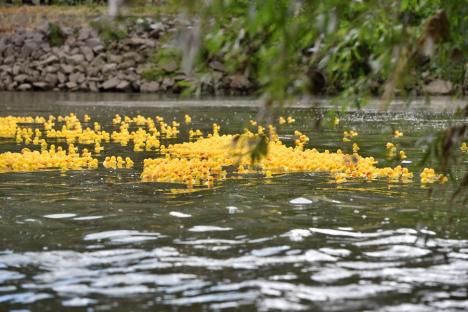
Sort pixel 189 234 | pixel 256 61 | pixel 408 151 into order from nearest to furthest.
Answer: pixel 256 61
pixel 189 234
pixel 408 151

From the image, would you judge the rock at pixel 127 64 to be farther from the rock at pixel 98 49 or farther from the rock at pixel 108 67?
the rock at pixel 98 49

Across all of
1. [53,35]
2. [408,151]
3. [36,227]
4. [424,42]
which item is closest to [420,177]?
[408,151]

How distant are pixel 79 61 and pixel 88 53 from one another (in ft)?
2.05

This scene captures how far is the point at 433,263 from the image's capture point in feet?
19.2

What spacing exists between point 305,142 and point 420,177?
15.9ft

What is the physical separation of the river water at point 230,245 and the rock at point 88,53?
26.8 metres

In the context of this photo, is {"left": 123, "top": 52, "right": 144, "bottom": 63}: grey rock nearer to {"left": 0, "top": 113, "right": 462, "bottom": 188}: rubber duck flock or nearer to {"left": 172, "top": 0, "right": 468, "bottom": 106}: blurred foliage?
{"left": 0, "top": 113, "right": 462, "bottom": 188}: rubber duck flock

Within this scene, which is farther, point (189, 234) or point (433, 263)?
point (189, 234)

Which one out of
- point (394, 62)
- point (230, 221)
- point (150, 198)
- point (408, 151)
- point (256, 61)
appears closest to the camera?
point (394, 62)

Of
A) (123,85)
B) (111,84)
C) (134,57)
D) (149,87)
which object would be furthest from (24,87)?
(149,87)

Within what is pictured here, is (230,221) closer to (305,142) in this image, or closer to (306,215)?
(306,215)

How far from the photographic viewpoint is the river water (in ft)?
16.5

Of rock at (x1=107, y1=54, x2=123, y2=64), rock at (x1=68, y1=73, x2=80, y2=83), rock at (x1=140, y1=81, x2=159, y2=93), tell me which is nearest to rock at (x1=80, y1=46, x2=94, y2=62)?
rock at (x1=107, y1=54, x2=123, y2=64)

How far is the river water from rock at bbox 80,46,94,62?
26.8 m
